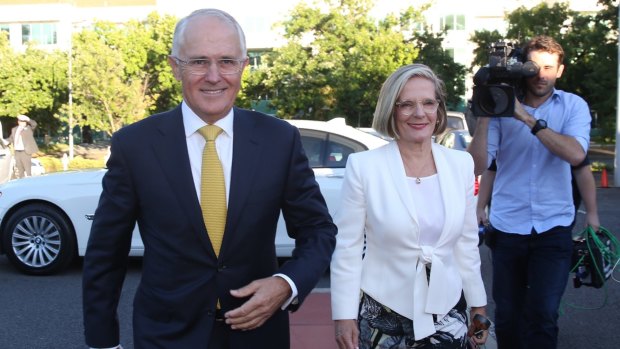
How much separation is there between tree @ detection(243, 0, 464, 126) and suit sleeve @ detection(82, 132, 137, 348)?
34383mm

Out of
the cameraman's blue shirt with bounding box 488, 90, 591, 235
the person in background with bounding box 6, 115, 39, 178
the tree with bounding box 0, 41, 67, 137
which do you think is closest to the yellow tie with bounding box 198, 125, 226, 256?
the cameraman's blue shirt with bounding box 488, 90, 591, 235

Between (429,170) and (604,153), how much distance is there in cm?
3952

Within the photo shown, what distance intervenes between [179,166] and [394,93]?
1.03 meters

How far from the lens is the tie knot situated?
7.79 ft

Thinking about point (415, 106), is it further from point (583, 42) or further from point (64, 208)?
point (583, 42)

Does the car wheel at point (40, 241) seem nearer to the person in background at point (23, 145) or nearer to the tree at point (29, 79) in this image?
the person in background at point (23, 145)

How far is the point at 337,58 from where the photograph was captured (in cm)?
3706

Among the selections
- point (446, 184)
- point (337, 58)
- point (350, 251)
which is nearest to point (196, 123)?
point (350, 251)

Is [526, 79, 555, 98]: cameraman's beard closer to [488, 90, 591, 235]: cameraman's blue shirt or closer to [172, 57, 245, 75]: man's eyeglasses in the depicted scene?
[488, 90, 591, 235]: cameraman's blue shirt

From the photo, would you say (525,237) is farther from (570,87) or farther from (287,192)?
(570,87)

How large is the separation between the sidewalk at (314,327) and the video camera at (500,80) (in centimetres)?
149

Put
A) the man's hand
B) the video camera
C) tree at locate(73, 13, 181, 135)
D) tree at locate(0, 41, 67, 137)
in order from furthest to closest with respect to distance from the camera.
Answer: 1. tree at locate(0, 41, 67, 137)
2. tree at locate(73, 13, 181, 135)
3. the video camera
4. the man's hand

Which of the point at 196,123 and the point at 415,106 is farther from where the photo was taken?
the point at 415,106

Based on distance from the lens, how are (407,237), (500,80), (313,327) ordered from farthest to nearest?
(313,327) < (500,80) < (407,237)
